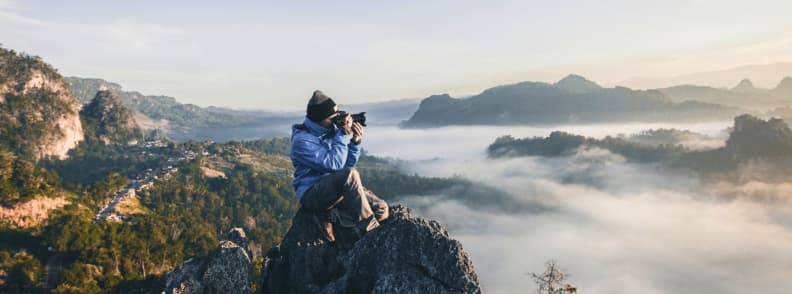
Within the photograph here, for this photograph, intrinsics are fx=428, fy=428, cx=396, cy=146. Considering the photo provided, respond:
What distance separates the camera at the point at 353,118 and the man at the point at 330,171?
49 millimetres

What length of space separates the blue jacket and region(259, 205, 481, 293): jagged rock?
5.00 ft

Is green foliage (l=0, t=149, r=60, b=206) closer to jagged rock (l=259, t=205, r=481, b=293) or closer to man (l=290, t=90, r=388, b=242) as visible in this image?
jagged rock (l=259, t=205, r=481, b=293)

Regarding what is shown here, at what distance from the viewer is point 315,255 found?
10.5 metres

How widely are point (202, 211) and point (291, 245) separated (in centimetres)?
17417

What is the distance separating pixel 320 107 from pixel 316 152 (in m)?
1.09

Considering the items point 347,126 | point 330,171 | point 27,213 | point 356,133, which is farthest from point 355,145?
point 27,213

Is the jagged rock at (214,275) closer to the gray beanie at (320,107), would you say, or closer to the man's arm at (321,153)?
the man's arm at (321,153)

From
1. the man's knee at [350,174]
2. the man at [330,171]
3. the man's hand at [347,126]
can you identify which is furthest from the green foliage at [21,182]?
the man's knee at [350,174]

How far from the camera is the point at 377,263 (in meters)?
9.18

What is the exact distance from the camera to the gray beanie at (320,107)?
1018 cm

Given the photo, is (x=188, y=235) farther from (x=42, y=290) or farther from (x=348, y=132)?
(x=348, y=132)

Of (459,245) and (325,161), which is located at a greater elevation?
(325,161)

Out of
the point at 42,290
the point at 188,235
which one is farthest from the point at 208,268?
the point at 188,235

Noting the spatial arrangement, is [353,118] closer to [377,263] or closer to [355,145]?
[355,145]
